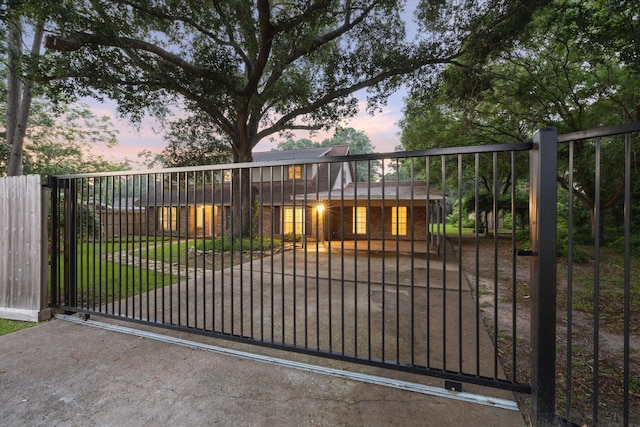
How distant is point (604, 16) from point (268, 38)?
27.5 ft

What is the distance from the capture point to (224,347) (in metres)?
2.67

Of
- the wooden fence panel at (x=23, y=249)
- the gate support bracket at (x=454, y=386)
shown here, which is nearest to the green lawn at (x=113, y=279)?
the wooden fence panel at (x=23, y=249)

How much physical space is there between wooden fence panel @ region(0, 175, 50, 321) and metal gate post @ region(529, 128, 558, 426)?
4.81 metres

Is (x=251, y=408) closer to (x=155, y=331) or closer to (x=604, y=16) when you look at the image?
(x=155, y=331)

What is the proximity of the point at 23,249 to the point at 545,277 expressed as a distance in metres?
5.17

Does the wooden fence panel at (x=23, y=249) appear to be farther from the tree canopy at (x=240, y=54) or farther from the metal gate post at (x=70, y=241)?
the tree canopy at (x=240, y=54)

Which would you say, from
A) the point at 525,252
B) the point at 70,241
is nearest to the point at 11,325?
the point at 70,241

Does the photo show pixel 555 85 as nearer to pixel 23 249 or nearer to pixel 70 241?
pixel 70 241

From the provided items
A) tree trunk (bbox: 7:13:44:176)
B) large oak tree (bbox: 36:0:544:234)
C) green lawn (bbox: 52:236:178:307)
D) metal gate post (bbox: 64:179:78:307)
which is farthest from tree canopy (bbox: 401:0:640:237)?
tree trunk (bbox: 7:13:44:176)

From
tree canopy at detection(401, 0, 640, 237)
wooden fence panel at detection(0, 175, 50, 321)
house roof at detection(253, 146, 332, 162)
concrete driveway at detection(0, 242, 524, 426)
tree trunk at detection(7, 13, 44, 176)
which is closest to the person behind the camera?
concrete driveway at detection(0, 242, 524, 426)

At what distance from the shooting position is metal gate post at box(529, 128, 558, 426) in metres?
1.62

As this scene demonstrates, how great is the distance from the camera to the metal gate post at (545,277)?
5.30 ft

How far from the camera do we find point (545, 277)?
1624mm

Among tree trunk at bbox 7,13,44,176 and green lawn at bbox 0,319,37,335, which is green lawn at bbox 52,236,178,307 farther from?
tree trunk at bbox 7,13,44,176
